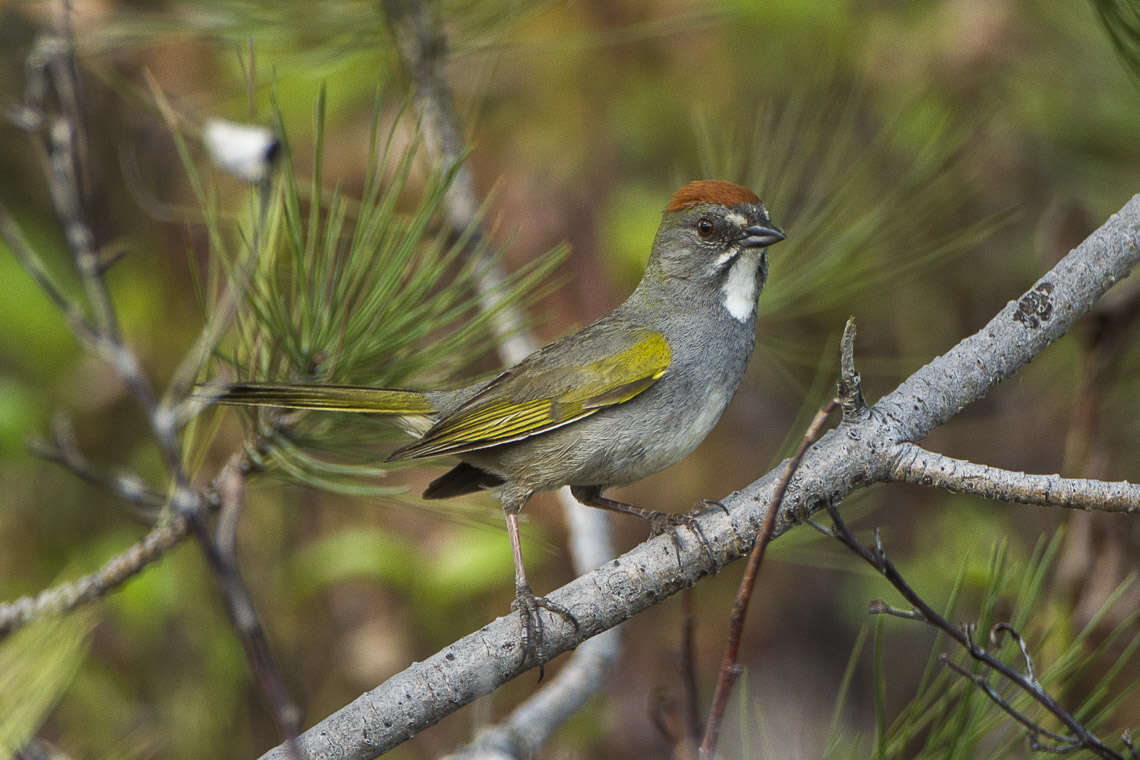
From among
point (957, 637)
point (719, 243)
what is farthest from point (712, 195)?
point (957, 637)

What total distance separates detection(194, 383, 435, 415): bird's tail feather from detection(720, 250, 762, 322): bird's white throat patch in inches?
42.7

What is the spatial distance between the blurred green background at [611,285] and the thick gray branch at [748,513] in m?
1.20

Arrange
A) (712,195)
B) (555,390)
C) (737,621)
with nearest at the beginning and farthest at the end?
(737,621) → (555,390) → (712,195)

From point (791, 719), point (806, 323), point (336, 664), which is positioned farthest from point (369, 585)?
point (806, 323)

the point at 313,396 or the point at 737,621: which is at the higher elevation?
the point at 313,396

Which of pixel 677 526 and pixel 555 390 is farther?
pixel 555 390

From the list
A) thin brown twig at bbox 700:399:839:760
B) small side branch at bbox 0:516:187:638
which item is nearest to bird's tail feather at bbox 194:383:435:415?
small side branch at bbox 0:516:187:638

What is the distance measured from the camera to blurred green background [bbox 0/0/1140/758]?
429cm

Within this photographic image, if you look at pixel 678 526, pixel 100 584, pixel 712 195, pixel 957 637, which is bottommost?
pixel 957 637

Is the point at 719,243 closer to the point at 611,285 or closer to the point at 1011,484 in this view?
the point at 1011,484

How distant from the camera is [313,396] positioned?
2955 mm

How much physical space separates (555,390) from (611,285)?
250 centimetres

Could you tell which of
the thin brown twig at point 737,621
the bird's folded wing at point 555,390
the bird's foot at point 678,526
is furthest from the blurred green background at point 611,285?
the thin brown twig at point 737,621

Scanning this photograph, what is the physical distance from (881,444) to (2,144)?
522cm
